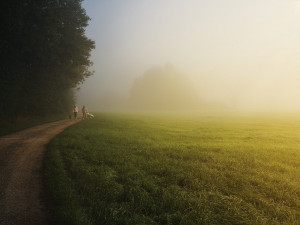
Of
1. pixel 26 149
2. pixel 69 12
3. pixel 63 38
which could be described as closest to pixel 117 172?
pixel 26 149

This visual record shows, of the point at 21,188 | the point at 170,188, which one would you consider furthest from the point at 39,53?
the point at 170,188

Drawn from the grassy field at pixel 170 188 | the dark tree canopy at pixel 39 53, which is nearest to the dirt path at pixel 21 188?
the grassy field at pixel 170 188

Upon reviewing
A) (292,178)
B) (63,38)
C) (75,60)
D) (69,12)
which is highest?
(69,12)

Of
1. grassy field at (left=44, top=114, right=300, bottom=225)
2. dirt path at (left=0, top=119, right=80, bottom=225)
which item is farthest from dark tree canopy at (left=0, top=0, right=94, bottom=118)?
grassy field at (left=44, top=114, right=300, bottom=225)

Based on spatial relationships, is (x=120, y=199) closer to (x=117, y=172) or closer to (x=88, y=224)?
(x=88, y=224)

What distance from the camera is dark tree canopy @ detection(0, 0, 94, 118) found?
2702 cm

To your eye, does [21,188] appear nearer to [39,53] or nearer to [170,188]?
[170,188]

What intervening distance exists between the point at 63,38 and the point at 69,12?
707 cm

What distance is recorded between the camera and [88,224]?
5.75 metres

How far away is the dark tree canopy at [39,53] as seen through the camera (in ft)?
88.6

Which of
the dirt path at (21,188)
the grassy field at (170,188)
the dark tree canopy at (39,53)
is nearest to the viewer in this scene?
the dirt path at (21,188)

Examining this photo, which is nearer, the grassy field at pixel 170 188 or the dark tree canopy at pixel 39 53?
the grassy field at pixel 170 188

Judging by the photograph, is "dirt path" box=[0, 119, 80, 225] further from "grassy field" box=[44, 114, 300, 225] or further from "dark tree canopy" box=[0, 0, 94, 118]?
"dark tree canopy" box=[0, 0, 94, 118]

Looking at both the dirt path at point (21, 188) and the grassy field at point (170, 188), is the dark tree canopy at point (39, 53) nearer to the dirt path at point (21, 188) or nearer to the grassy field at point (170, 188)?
the dirt path at point (21, 188)
